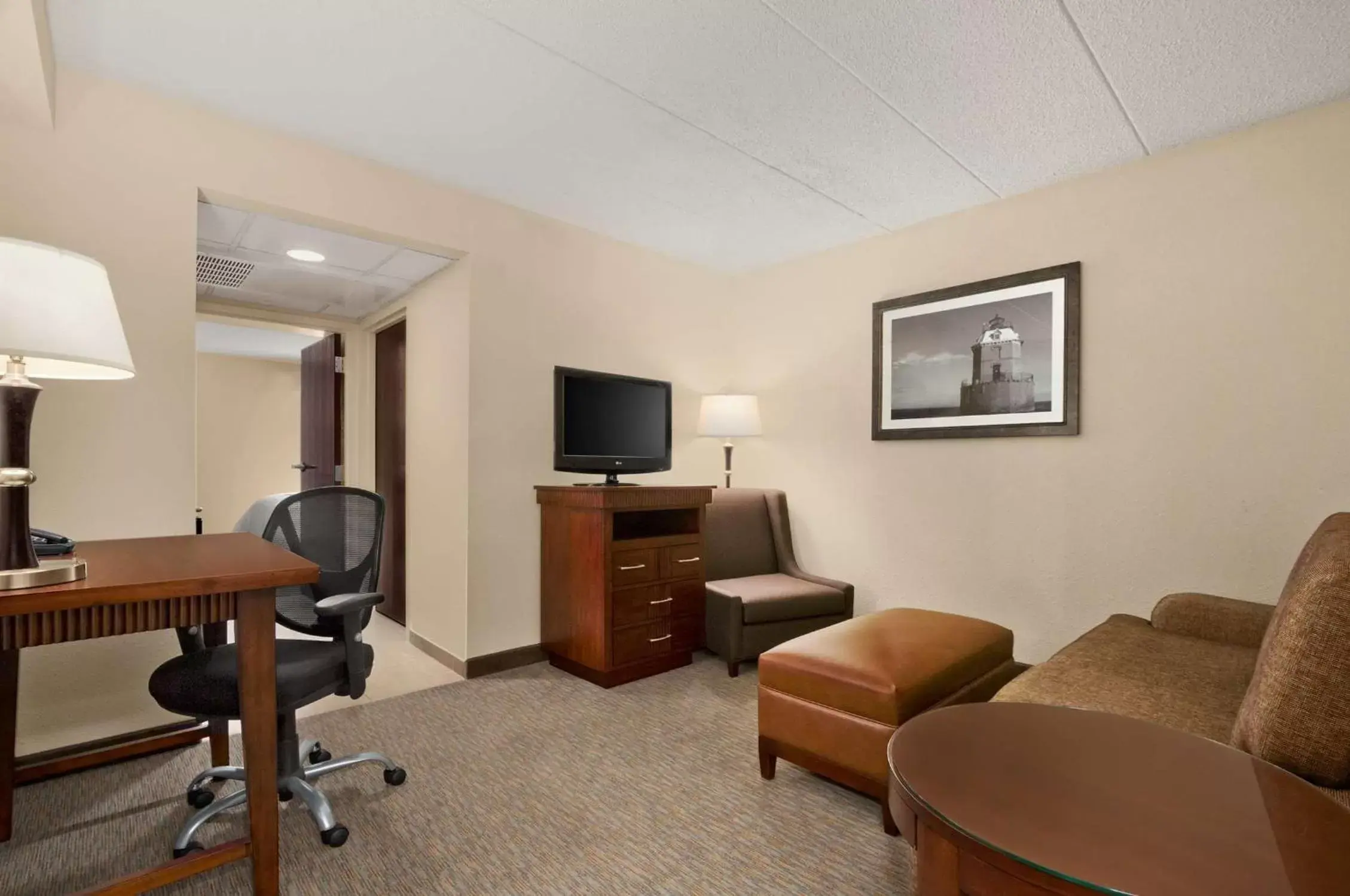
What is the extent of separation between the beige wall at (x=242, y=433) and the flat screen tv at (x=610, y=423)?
515 cm

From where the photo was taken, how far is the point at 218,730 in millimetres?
2088

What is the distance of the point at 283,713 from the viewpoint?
1.76 m

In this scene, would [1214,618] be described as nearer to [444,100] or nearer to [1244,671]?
[1244,671]

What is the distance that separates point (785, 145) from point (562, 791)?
271 cm

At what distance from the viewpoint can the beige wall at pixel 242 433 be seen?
6.55m

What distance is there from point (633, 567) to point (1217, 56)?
9.88ft

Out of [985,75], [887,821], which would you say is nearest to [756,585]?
[887,821]

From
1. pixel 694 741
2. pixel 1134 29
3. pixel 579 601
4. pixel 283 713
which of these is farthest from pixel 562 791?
pixel 1134 29

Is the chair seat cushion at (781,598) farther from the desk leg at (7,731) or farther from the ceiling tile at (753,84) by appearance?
the desk leg at (7,731)

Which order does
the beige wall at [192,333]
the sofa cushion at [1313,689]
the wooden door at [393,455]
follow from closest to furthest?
1. the sofa cushion at [1313,689]
2. the beige wall at [192,333]
3. the wooden door at [393,455]

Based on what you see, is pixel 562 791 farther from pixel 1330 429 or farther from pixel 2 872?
pixel 1330 429

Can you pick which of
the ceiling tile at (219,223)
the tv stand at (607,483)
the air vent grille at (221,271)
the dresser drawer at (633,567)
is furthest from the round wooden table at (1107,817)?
the air vent grille at (221,271)

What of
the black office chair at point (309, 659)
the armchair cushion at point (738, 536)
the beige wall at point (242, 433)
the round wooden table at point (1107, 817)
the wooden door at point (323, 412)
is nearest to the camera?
the round wooden table at point (1107, 817)

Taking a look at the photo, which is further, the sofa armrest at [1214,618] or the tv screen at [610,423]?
the tv screen at [610,423]
